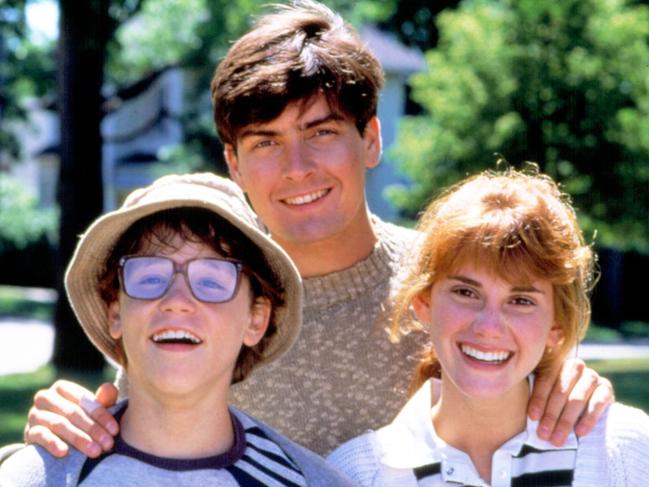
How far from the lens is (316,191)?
3.68 meters

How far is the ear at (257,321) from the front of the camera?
2920mm

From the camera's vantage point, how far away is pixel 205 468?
263 centimetres

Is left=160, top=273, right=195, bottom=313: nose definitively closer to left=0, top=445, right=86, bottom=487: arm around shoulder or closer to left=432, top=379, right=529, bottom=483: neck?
left=0, top=445, right=86, bottom=487: arm around shoulder

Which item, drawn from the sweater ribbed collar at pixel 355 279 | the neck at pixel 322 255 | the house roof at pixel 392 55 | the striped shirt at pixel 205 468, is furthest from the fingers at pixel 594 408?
the house roof at pixel 392 55

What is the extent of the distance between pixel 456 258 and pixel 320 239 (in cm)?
75

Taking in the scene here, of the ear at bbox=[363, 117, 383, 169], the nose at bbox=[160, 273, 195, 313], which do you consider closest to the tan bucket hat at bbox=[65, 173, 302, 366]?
the nose at bbox=[160, 273, 195, 313]

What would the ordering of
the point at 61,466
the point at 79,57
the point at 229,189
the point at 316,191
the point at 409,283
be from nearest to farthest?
the point at 61,466 < the point at 229,189 < the point at 409,283 < the point at 316,191 < the point at 79,57

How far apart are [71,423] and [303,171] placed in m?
1.32

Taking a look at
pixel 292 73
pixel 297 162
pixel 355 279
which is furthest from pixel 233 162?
pixel 355 279

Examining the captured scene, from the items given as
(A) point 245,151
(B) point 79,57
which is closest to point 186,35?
(B) point 79,57

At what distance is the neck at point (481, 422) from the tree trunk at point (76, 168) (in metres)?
11.3

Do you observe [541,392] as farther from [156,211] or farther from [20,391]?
[20,391]

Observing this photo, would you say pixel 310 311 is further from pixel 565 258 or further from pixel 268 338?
pixel 565 258

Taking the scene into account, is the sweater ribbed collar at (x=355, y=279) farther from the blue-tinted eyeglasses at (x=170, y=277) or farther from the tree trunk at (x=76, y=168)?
the tree trunk at (x=76, y=168)
